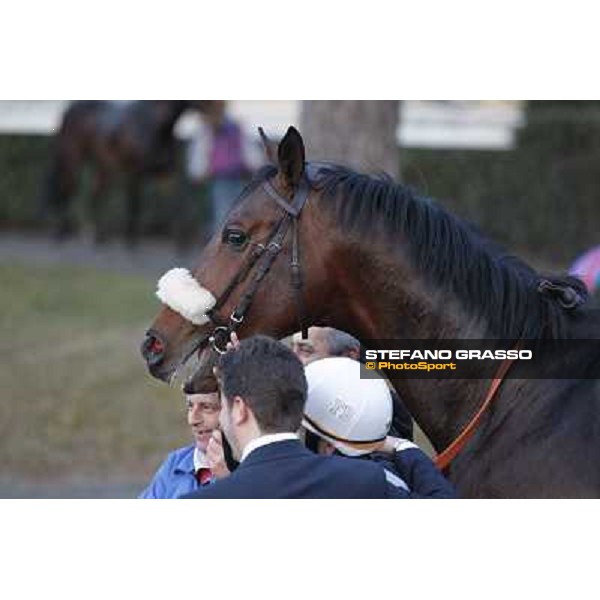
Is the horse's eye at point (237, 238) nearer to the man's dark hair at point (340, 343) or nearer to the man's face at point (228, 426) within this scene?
the man's dark hair at point (340, 343)

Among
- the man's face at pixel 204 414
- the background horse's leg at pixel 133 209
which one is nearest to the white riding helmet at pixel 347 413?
the man's face at pixel 204 414

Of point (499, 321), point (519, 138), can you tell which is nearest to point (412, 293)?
point (499, 321)

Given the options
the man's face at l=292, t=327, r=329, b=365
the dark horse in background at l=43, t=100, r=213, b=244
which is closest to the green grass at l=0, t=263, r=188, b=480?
the dark horse in background at l=43, t=100, r=213, b=244

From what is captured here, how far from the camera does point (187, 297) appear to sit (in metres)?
3.94

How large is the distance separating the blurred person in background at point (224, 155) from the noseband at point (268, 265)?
8.71 metres

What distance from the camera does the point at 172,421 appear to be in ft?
31.1

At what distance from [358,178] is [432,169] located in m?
11.4

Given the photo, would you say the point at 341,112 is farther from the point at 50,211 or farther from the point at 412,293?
the point at 50,211

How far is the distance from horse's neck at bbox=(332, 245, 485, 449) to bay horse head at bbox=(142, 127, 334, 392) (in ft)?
0.41

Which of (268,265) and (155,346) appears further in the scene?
(155,346)

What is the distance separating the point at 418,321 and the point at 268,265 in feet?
1.69

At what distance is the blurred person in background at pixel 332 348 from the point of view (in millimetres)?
4453

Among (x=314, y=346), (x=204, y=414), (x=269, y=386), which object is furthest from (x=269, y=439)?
(x=314, y=346)

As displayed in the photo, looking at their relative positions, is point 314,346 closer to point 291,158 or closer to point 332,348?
point 332,348
